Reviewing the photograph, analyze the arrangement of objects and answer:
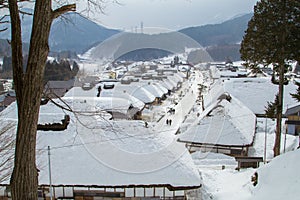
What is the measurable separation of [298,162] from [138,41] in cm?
617

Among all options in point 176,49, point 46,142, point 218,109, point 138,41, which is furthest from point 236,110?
point 46,142

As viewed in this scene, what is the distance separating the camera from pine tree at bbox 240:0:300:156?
27.5ft

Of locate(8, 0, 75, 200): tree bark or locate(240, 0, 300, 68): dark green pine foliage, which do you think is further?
locate(240, 0, 300, 68): dark green pine foliage

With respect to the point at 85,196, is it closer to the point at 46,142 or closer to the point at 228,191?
the point at 46,142

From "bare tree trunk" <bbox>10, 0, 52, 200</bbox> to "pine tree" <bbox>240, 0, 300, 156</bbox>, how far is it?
7.94 m

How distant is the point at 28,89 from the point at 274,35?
27.3 ft

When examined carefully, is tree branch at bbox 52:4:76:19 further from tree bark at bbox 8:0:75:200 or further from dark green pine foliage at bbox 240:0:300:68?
dark green pine foliage at bbox 240:0:300:68

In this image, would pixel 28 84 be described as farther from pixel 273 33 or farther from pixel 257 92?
pixel 257 92

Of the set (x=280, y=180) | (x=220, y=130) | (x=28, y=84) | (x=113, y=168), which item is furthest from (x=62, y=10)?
(x=220, y=130)

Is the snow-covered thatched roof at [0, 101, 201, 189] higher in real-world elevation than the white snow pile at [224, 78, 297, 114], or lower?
lower

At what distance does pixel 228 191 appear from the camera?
872cm

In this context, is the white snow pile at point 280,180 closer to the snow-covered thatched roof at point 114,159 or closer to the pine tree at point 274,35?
the snow-covered thatched roof at point 114,159

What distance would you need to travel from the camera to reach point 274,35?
863 cm

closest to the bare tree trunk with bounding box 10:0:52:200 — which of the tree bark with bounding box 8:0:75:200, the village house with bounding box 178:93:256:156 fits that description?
the tree bark with bounding box 8:0:75:200
